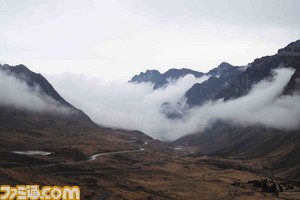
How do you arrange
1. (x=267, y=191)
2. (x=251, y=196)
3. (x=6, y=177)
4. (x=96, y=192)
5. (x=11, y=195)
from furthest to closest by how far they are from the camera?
(x=267, y=191), (x=251, y=196), (x=96, y=192), (x=6, y=177), (x=11, y=195)

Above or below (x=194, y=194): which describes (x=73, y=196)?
above

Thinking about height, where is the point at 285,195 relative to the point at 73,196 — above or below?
below

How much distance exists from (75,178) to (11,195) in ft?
322

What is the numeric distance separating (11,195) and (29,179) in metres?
73.3

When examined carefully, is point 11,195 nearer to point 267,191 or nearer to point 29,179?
point 29,179

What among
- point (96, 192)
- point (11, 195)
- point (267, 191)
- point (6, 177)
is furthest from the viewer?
point (267, 191)

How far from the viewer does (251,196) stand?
600 ft

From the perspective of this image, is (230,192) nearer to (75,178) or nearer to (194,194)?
(194,194)

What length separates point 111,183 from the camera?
638ft

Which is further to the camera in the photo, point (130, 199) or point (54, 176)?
point (54, 176)

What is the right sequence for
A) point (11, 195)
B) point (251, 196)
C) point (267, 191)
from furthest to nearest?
point (267, 191)
point (251, 196)
point (11, 195)

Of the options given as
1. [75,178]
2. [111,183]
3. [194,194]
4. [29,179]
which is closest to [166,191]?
[194,194]

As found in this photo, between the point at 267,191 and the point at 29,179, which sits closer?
the point at 29,179

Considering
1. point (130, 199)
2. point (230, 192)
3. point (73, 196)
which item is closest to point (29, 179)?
point (130, 199)
